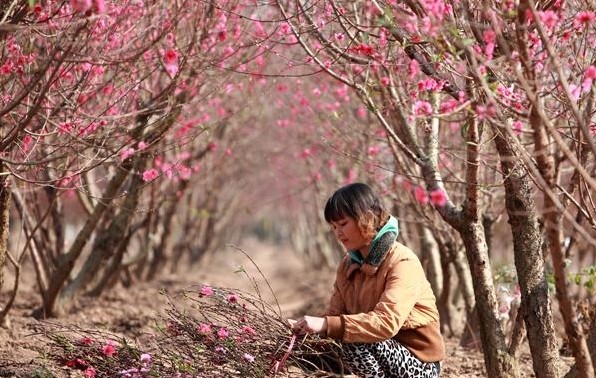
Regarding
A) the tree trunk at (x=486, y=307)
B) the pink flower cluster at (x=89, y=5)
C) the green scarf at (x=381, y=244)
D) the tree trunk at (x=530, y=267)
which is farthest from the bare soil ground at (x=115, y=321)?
the pink flower cluster at (x=89, y=5)

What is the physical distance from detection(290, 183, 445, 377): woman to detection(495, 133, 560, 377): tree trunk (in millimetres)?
551

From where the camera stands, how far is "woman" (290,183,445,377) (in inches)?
169

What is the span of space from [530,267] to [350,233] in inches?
41.8

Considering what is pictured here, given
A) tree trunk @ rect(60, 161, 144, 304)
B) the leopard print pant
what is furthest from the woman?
tree trunk @ rect(60, 161, 144, 304)

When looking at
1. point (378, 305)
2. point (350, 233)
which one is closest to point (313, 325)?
point (378, 305)

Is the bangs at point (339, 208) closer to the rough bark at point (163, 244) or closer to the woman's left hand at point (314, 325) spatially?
the woman's left hand at point (314, 325)

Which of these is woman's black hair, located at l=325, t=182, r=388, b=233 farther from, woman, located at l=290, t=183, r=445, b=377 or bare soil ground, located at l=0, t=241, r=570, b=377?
A: bare soil ground, located at l=0, t=241, r=570, b=377

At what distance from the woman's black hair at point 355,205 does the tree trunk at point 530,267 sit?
0.76 m

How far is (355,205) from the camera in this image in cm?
446

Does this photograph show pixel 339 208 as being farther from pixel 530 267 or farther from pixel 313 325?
pixel 530 267

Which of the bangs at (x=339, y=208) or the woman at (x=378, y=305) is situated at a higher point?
the bangs at (x=339, y=208)

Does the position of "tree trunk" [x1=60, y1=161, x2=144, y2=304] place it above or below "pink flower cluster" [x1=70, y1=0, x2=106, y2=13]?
below

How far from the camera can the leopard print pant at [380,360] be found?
437 centimetres

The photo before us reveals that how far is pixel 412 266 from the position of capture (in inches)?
180
